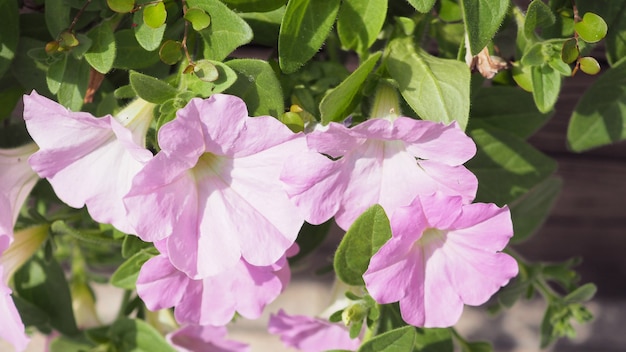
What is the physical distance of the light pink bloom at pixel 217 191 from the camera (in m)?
0.54

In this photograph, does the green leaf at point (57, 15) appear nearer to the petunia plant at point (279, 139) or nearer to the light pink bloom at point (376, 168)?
the petunia plant at point (279, 139)

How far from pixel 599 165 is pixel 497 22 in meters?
0.84


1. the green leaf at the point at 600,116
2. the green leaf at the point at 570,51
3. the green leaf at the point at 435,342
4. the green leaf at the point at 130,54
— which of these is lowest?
the green leaf at the point at 435,342

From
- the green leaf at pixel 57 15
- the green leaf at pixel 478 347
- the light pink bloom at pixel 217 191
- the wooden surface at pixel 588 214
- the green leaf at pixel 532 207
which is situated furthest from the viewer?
the wooden surface at pixel 588 214

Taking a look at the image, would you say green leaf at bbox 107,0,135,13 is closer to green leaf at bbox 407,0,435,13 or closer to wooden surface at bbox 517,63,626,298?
green leaf at bbox 407,0,435,13

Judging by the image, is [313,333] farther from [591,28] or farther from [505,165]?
[591,28]

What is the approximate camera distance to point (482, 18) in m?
0.56

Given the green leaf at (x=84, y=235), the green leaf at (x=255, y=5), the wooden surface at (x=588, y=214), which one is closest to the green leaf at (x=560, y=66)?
the green leaf at (x=255, y=5)

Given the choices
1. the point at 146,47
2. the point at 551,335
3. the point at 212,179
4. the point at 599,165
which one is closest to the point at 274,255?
the point at 212,179

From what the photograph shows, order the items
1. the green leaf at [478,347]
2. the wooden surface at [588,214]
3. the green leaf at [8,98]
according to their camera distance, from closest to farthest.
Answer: the green leaf at [8,98] < the green leaf at [478,347] < the wooden surface at [588,214]

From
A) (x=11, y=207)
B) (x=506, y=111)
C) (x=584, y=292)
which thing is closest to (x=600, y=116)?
(x=506, y=111)

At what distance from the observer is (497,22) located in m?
0.56

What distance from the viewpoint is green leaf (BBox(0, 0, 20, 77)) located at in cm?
Result: 66

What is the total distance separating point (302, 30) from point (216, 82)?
Result: 83mm
